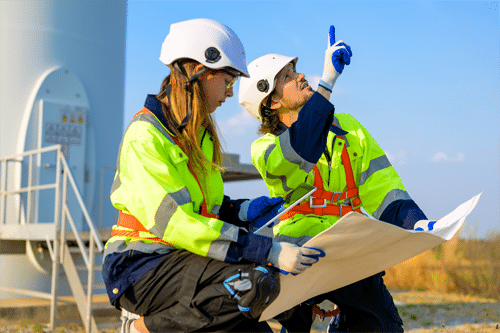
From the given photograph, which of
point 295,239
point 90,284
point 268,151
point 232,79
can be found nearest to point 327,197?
→ point 295,239

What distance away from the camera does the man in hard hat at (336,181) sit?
3.04 m

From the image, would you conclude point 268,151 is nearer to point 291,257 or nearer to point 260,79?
point 260,79

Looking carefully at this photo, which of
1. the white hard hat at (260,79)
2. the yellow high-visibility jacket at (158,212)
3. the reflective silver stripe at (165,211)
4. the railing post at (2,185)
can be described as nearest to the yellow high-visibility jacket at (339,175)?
the white hard hat at (260,79)

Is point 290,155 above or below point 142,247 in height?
above

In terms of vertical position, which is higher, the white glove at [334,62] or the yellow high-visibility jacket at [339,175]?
the white glove at [334,62]

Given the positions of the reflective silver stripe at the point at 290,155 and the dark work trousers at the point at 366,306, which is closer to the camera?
the reflective silver stripe at the point at 290,155

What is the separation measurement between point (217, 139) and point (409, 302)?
37.9ft

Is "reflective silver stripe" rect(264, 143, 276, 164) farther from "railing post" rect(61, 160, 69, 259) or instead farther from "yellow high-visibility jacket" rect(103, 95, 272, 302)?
"railing post" rect(61, 160, 69, 259)

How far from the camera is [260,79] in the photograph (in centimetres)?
349

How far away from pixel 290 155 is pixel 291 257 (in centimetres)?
66

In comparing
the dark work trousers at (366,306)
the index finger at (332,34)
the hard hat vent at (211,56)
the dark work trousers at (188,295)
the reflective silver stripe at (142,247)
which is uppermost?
the index finger at (332,34)

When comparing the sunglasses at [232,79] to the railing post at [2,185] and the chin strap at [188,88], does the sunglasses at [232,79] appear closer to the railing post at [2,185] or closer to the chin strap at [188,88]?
the chin strap at [188,88]

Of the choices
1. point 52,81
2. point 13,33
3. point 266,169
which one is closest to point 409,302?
point 52,81

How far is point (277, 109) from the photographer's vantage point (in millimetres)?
3518
